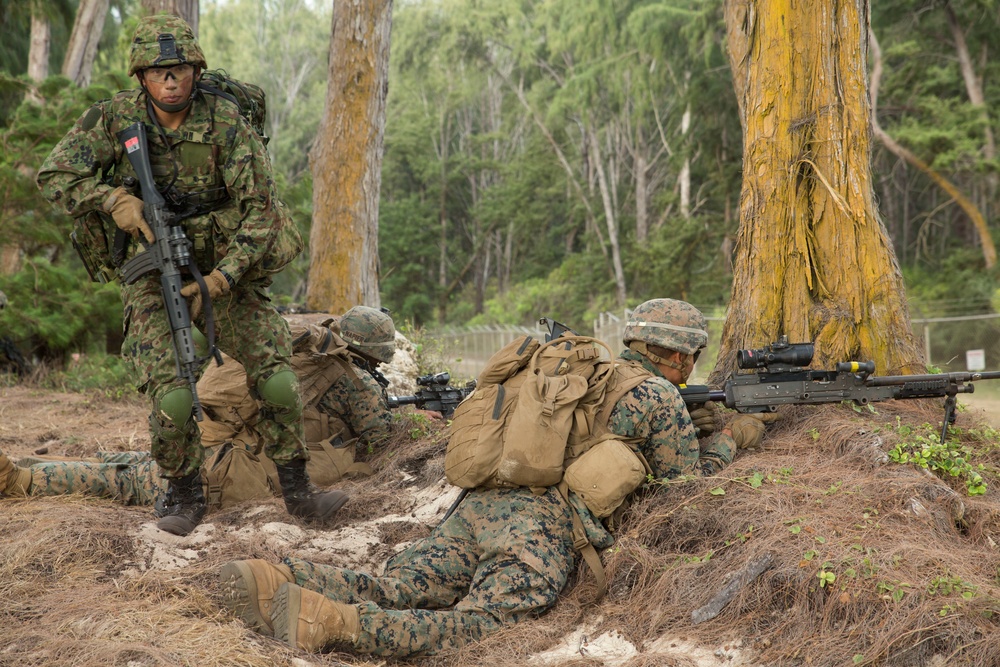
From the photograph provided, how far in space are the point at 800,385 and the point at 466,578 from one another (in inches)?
82.5

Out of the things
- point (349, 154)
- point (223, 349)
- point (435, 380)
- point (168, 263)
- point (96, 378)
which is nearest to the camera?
point (168, 263)

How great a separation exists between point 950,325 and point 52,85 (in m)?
15.7

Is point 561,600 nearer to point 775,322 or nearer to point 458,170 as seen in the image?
point 775,322

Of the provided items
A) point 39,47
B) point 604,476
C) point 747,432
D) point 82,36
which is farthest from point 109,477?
point 39,47

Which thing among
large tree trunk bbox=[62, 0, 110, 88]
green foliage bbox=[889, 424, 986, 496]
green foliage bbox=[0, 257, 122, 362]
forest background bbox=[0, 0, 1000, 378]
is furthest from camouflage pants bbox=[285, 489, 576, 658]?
large tree trunk bbox=[62, 0, 110, 88]

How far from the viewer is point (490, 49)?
40719 mm

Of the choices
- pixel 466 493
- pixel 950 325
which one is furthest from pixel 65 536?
pixel 950 325

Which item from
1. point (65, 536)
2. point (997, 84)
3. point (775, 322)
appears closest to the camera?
point (65, 536)

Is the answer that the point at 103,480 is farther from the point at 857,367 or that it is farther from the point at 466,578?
the point at 857,367

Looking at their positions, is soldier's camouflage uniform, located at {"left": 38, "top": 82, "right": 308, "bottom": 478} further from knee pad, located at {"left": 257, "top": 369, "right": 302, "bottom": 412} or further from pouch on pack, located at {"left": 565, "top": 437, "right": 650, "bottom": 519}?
pouch on pack, located at {"left": 565, "top": 437, "right": 650, "bottom": 519}

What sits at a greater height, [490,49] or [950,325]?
[490,49]

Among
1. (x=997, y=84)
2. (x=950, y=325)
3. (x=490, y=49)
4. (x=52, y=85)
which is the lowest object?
(x=950, y=325)

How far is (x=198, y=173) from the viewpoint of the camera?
4719mm

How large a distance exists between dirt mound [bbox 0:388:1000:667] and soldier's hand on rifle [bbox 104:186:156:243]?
144cm
